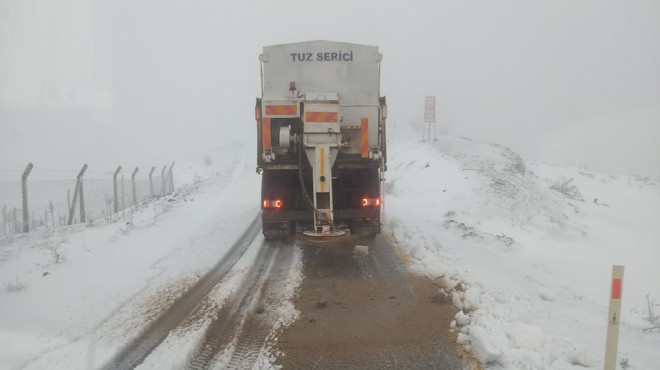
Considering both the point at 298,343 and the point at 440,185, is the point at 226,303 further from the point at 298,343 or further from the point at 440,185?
the point at 440,185

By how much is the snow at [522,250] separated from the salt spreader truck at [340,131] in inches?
55.6

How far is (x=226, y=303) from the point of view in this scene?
218 inches

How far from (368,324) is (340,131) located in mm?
3912

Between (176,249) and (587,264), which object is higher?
(176,249)

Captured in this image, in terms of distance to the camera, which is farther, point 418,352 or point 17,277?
point 17,277

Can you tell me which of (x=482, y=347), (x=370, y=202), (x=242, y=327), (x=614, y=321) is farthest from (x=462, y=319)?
(x=370, y=202)

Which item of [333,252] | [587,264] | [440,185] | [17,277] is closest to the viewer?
[17,277]

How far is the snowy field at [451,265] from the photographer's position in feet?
14.3

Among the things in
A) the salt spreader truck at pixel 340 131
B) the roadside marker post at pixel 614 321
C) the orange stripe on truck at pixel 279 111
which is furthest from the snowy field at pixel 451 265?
the orange stripe on truck at pixel 279 111

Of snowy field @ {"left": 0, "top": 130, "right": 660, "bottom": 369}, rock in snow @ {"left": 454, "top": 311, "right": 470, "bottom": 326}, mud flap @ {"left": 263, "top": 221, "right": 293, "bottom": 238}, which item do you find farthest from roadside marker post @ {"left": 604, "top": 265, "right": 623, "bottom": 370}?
mud flap @ {"left": 263, "top": 221, "right": 293, "bottom": 238}

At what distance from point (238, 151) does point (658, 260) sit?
111ft

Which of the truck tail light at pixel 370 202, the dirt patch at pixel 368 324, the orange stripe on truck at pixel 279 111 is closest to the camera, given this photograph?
the dirt patch at pixel 368 324

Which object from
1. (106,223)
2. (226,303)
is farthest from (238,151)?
(226,303)

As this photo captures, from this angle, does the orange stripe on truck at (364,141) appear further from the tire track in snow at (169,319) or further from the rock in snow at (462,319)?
the rock in snow at (462,319)
